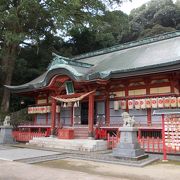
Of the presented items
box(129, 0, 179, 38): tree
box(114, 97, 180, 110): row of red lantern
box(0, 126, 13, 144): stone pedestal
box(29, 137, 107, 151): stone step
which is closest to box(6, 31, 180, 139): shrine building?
box(114, 97, 180, 110): row of red lantern

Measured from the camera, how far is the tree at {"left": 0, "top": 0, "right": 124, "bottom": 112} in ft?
67.7

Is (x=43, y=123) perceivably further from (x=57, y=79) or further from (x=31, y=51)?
(x=31, y=51)

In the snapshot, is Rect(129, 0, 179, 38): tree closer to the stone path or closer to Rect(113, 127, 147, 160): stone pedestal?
the stone path

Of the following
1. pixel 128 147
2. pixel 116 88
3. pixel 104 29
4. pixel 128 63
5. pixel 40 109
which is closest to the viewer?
pixel 128 147

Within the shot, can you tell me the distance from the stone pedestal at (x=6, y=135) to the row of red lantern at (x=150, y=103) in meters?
7.17

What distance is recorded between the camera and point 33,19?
22656 mm

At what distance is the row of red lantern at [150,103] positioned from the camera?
13.0 meters

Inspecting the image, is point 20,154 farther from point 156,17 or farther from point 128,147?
point 156,17

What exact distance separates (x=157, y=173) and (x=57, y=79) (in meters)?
9.91

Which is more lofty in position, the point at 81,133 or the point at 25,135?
the point at 81,133

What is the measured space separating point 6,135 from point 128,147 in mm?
9561

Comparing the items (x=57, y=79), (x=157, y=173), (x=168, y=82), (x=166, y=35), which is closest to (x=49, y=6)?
(x=57, y=79)

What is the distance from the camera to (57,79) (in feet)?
54.0

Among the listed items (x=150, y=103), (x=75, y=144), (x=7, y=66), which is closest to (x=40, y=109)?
(x=7, y=66)
